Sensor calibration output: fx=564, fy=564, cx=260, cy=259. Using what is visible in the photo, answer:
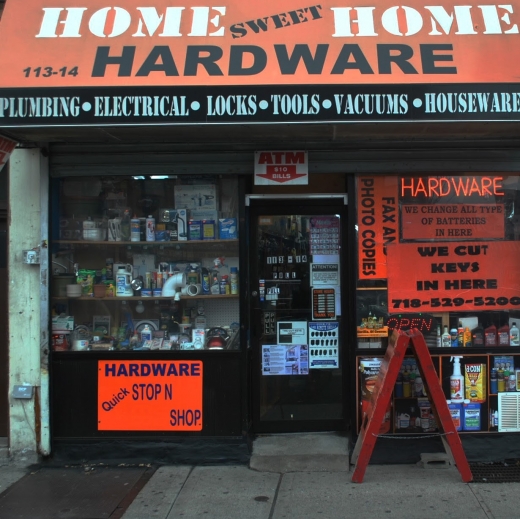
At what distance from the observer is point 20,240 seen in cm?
535

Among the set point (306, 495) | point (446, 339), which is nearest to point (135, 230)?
point (306, 495)

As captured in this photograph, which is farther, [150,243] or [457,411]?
[150,243]

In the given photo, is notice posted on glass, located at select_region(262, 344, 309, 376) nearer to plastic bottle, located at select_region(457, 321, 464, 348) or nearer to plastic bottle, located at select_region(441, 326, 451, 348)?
plastic bottle, located at select_region(441, 326, 451, 348)

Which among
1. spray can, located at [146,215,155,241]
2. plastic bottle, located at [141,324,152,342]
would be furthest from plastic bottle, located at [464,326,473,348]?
spray can, located at [146,215,155,241]

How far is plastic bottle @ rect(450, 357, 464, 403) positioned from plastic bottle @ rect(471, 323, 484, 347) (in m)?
0.24

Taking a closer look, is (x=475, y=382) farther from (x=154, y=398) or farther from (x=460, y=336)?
(x=154, y=398)

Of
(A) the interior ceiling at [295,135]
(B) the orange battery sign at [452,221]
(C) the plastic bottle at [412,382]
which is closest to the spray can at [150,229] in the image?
(A) the interior ceiling at [295,135]

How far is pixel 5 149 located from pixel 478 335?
4.63m

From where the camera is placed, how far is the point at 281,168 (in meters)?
5.30

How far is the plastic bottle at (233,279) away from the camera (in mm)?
5516

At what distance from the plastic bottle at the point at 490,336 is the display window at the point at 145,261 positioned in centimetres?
240

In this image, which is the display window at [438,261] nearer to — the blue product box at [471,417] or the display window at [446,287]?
the display window at [446,287]

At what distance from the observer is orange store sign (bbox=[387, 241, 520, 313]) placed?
211 inches

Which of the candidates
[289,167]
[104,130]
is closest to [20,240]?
[104,130]
